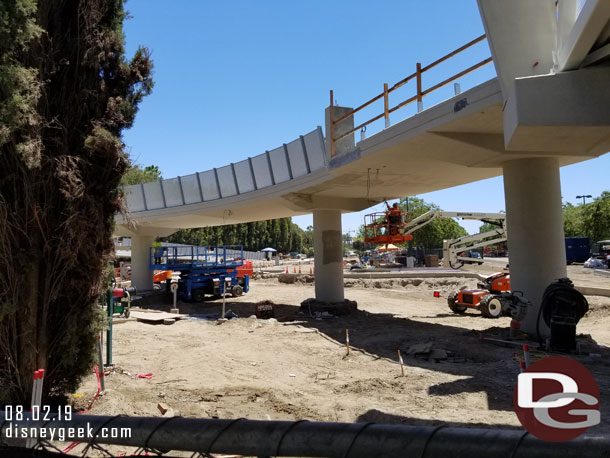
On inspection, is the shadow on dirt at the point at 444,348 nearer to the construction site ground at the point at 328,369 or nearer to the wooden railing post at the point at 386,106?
the construction site ground at the point at 328,369

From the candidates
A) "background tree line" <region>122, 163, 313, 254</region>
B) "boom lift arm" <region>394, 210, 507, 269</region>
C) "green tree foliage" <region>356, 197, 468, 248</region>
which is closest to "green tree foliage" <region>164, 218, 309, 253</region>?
"background tree line" <region>122, 163, 313, 254</region>

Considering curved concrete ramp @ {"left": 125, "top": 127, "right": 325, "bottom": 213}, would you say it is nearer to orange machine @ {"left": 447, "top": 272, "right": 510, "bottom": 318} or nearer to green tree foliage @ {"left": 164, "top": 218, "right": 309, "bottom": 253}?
orange machine @ {"left": 447, "top": 272, "right": 510, "bottom": 318}

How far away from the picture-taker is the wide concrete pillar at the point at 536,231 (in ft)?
34.2

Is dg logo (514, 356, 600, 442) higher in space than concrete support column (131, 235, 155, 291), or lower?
lower

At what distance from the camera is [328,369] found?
9484 millimetres

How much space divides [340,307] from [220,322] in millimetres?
4751

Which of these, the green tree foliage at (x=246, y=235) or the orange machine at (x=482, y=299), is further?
the green tree foliage at (x=246, y=235)

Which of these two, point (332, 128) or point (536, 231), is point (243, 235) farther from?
point (536, 231)

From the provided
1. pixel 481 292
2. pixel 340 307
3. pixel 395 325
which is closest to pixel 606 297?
pixel 481 292

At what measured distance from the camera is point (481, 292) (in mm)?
16578

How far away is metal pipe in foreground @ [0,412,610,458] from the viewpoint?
8.23 ft

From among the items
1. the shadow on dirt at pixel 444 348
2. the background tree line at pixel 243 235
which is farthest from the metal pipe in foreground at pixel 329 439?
the background tree line at pixel 243 235

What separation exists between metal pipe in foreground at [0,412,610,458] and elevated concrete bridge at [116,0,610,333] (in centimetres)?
381

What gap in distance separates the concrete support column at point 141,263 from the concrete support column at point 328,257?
528 inches
